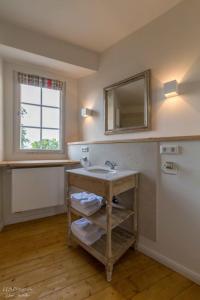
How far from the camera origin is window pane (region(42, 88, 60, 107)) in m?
2.89

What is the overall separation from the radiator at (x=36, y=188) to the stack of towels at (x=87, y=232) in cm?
86

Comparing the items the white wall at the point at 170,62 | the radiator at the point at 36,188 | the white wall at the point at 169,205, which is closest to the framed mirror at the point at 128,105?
the white wall at the point at 170,62

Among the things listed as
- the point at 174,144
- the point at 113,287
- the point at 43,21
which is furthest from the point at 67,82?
the point at 113,287

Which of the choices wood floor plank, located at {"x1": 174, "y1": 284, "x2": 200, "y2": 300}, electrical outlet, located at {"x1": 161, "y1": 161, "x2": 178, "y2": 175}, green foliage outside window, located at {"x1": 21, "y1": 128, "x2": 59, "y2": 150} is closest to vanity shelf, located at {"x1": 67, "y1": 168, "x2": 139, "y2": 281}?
electrical outlet, located at {"x1": 161, "y1": 161, "x2": 178, "y2": 175}

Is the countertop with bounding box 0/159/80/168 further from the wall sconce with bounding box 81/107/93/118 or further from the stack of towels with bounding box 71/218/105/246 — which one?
the stack of towels with bounding box 71/218/105/246

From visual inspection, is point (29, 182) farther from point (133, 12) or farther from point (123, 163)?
point (133, 12)

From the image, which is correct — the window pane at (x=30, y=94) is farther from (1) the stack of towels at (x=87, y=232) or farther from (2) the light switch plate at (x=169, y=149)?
(2) the light switch plate at (x=169, y=149)

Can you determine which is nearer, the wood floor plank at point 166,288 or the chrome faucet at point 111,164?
the wood floor plank at point 166,288

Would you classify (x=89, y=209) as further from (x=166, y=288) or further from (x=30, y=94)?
(x=30, y=94)

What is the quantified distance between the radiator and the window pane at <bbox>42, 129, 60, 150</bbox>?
45 cm

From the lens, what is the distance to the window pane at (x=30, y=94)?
2.69 m

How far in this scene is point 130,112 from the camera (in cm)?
221

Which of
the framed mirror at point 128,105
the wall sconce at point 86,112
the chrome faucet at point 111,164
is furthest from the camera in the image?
the wall sconce at point 86,112

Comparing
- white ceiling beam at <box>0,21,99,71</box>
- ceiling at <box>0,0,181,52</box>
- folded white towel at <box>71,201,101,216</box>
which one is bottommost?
folded white towel at <box>71,201,101,216</box>
